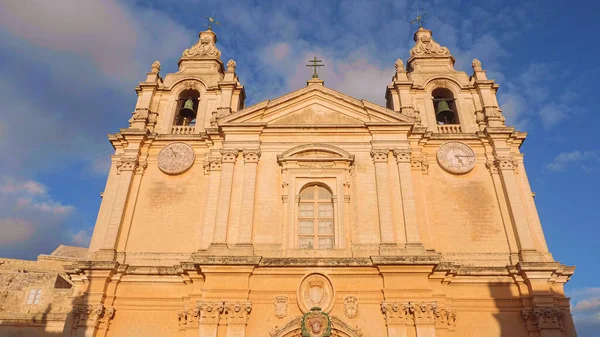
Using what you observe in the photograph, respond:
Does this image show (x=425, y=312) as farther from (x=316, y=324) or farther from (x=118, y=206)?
(x=118, y=206)

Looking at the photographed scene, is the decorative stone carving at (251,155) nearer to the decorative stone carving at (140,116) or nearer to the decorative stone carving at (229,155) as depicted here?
the decorative stone carving at (229,155)

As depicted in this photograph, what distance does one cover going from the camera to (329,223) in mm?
15953

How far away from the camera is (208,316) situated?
13648mm

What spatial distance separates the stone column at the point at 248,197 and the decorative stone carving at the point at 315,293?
7.77 feet

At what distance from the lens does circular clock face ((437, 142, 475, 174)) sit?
17.4m

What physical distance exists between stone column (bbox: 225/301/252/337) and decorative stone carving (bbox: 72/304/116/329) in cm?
420

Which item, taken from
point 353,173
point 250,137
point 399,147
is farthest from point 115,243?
point 399,147

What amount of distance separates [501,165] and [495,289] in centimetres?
505

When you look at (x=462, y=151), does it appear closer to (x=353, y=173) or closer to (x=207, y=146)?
(x=353, y=173)

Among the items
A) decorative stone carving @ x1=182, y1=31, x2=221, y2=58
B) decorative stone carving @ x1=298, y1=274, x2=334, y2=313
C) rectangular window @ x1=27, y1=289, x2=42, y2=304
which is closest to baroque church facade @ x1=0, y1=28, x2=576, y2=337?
decorative stone carving @ x1=298, y1=274, x2=334, y2=313

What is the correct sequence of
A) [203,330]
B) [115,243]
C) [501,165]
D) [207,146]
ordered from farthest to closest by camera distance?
[207,146], [501,165], [115,243], [203,330]

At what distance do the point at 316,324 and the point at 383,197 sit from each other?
5204mm

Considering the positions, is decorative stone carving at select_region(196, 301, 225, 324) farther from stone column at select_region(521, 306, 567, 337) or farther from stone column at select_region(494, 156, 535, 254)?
stone column at select_region(494, 156, 535, 254)

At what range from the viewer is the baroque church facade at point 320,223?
14031 mm
